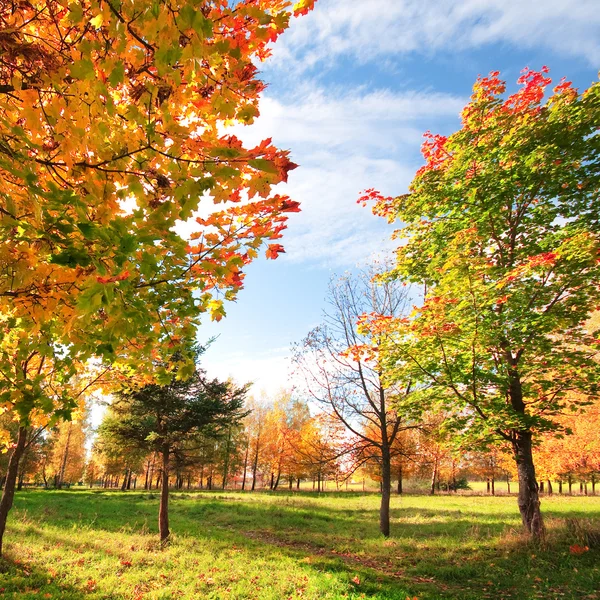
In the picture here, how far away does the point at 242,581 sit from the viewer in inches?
256

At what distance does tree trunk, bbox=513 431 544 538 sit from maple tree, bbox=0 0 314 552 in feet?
24.2

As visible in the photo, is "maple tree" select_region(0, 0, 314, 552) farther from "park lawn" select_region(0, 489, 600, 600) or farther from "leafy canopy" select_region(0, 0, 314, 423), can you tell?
"park lawn" select_region(0, 489, 600, 600)

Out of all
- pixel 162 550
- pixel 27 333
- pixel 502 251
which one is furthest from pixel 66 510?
pixel 502 251

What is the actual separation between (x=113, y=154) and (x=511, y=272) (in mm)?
5753

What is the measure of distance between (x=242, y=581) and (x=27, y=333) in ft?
20.9

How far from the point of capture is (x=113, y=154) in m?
2.01

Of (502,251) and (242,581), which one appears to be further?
(502,251)

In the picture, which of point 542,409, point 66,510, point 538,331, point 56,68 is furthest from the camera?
point 66,510

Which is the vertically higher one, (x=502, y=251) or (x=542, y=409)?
(x=502, y=251)

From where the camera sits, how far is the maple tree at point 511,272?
234 inches

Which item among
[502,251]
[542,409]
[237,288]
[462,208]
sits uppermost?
[462,208]

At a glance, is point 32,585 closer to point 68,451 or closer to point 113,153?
point 113,153

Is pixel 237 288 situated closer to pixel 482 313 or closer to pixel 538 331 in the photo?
pixel 482 313

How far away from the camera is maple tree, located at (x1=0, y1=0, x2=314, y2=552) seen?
1677 mm
